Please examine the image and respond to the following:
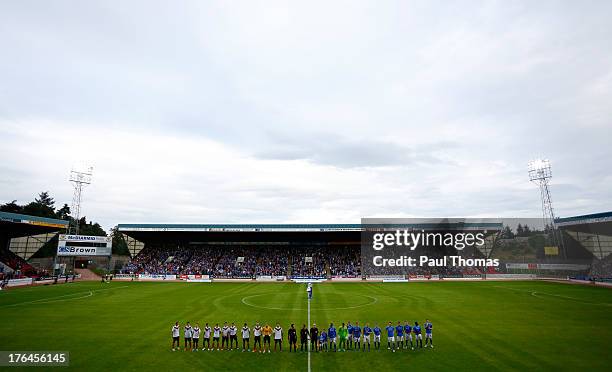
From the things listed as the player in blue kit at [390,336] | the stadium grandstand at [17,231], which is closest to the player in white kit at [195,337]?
the player in blue kit at [390,336]

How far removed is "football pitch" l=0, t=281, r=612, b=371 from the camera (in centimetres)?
1833

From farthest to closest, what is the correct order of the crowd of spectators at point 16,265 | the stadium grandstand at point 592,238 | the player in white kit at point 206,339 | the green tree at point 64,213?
the green tree at point 64,213 < the stadium grandstand at point 592,238 < the crowd of spectators at point 16,265 < the player in white kit at point 206,339

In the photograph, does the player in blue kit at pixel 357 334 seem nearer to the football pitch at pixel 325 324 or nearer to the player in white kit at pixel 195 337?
the football pitch at pixel 325 324

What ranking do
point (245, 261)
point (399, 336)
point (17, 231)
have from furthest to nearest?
point (245, 261) < point (17, 231) < point (399, 336)

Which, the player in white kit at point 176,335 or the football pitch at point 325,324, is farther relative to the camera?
the player in white kit at point 176,335

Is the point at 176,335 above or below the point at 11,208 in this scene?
below

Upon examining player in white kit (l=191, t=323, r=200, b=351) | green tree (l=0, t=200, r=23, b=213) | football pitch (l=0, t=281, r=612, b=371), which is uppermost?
green tree (l=0, t=200, r=23, b=213)

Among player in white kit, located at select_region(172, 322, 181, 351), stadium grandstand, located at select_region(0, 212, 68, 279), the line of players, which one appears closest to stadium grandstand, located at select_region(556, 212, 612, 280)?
the line of players

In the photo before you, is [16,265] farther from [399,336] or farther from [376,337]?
[399,336]

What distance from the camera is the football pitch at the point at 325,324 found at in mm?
18328

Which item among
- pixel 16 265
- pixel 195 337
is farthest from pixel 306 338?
pixel 16 265

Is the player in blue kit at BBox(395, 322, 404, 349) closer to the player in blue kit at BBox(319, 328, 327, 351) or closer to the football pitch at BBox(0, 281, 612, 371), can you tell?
the football pitch at BBox(0, 281, 612, 371)

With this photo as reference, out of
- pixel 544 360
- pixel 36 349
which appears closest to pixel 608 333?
pixel 544 360

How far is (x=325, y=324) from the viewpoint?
27.3m
